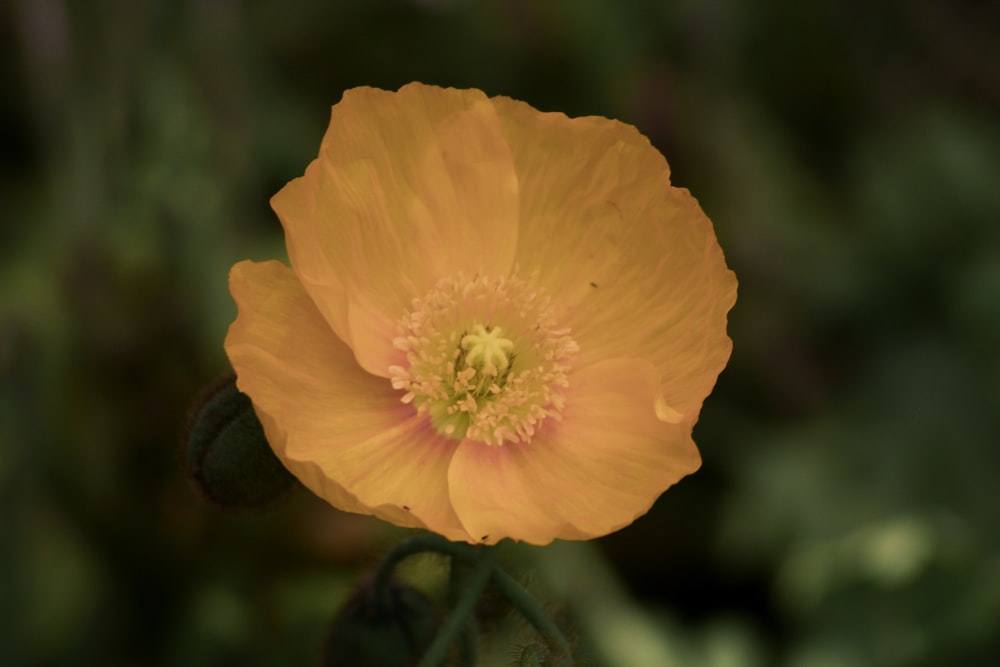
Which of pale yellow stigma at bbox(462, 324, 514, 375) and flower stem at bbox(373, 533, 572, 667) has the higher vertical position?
pale yellow stigma at bbox(462, 324, 514, 375)

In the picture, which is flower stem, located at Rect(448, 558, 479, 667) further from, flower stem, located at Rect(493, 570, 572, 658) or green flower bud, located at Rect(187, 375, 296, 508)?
green flower bud, located at Rect(187, 375, 296, 508)

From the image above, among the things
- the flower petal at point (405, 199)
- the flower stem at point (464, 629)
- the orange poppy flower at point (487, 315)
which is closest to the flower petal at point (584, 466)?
the orange poppy flower at point (487, 315)

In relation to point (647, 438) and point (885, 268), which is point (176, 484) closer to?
point (647, 438)

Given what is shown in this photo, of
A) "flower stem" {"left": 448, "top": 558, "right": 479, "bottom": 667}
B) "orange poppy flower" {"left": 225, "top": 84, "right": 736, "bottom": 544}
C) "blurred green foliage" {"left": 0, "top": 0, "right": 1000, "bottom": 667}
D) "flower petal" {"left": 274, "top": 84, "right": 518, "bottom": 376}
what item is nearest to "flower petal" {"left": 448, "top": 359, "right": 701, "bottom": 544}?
"orange poppy flower" {"left": 225, "top": 84, "right": 736, "bottom": 544}

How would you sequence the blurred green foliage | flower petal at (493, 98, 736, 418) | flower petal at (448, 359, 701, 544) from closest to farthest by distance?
flower petal at (448, 359, 701, 544) < flower petal at (493, 98, 736, 418) < the blurred green foliage

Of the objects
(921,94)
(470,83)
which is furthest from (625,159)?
(921,94)

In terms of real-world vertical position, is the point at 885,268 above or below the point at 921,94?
below

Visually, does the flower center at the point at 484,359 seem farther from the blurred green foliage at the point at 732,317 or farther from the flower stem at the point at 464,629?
the blurred green foliage at the point at 732,317
